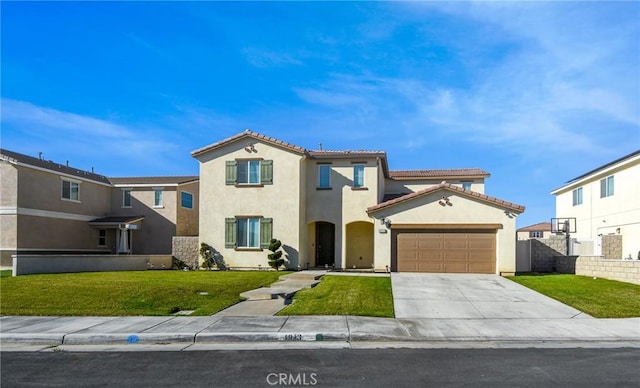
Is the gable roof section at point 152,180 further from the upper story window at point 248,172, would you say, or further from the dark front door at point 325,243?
the dark front door at point 325,243

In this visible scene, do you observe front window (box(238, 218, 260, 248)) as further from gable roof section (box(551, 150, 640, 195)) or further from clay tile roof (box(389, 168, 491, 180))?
gable roof section (box(551, 150, 640, 195))

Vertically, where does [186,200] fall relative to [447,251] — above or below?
above

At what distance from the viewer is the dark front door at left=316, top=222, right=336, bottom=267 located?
2430 centimetres

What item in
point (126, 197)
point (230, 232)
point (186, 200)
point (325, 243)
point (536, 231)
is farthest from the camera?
point (536, 231)

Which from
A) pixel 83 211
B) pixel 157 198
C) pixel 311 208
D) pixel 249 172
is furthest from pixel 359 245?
pixel 83 211

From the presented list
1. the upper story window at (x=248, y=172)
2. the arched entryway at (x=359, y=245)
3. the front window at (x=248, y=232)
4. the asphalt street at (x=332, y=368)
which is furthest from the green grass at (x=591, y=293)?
the upper story window at (x=248, y=172)

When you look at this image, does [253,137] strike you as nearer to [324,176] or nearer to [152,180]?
[324,176]

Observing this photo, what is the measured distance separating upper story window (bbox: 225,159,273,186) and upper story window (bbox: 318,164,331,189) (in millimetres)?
2637

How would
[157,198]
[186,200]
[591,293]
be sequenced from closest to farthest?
1. [591,293]
2. [157,198]
3. [186,200]

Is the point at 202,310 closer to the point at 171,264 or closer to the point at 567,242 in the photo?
the point at 171,264

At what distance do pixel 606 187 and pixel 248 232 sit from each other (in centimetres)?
2103

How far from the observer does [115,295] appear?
1345cm

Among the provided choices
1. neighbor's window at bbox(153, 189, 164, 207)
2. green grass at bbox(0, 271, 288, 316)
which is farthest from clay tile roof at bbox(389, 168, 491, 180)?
neighbor's window at bbox(153, 189, 164, 207)

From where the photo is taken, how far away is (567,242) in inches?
854
